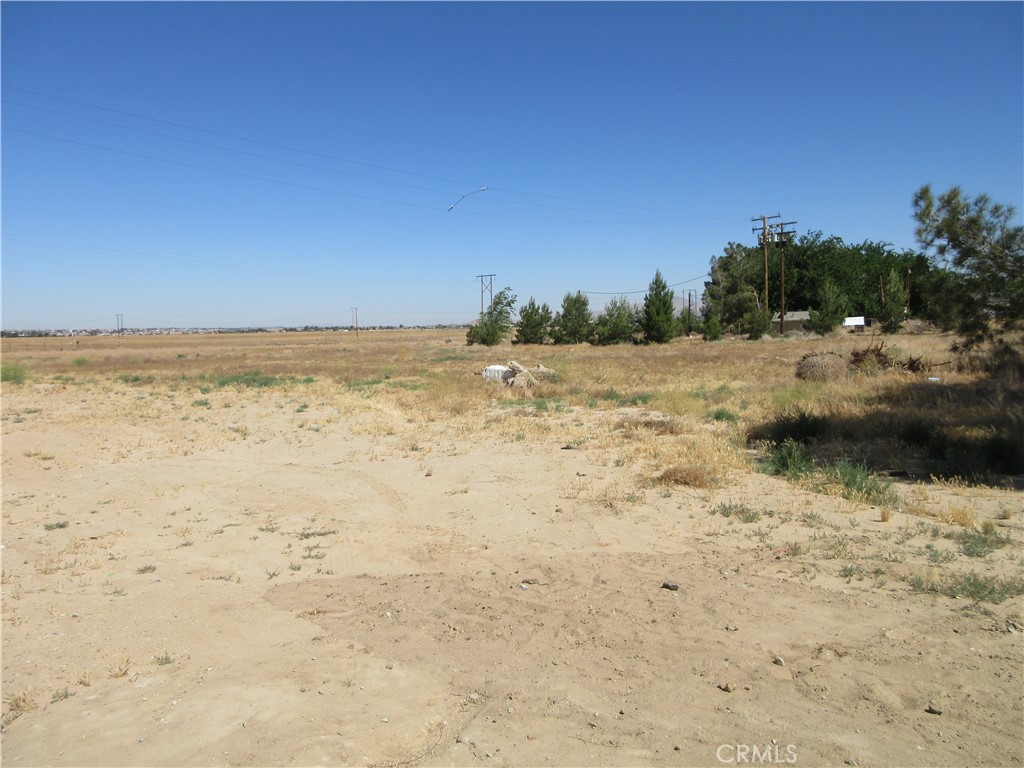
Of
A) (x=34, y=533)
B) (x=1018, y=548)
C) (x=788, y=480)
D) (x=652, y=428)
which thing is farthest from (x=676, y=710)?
(x=652, y=428)

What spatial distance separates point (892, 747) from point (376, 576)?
4.62m

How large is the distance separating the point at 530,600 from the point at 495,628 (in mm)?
642

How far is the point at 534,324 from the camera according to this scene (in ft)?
239

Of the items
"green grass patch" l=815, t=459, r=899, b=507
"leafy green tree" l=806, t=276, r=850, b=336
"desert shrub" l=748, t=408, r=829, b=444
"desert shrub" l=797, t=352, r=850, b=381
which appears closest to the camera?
"green grass patch" l=815, t=459, r=899, b=507

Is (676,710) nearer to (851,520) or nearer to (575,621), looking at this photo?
(575,621)

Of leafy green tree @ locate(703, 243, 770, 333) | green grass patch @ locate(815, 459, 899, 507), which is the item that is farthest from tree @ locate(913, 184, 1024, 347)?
leafy green tree @ locate(703, 243, 770, 333)

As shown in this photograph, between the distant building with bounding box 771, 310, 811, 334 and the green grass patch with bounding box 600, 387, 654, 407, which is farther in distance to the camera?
the distant building with bounding box 771, 310, 811, 334

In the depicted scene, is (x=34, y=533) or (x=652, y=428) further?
(x=652, y=428)

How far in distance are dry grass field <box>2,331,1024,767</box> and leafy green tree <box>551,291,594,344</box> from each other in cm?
5799

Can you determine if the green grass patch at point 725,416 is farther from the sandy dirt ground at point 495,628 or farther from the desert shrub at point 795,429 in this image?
the sandy dirt ground at point 495,628

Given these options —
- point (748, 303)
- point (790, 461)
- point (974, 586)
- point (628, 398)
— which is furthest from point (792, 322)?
point (974, 586)

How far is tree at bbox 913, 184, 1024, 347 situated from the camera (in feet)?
41.4

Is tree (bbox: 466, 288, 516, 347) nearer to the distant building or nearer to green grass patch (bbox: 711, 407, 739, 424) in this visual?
the distant building

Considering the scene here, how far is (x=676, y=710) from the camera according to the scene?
429cm
